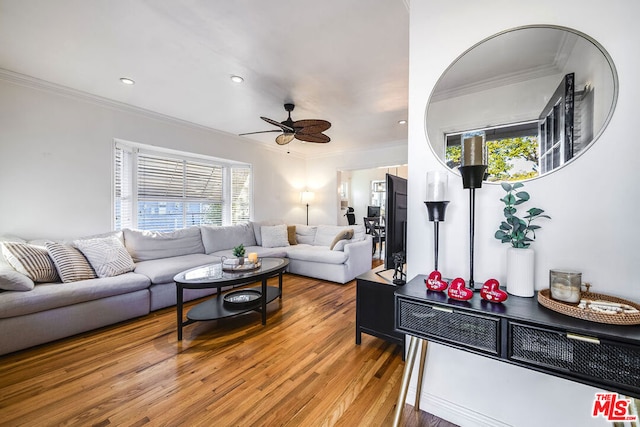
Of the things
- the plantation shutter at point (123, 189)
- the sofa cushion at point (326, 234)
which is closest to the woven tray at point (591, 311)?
the sofa cushion at point (326, 234)

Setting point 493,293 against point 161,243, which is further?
point 161,243

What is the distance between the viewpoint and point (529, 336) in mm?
919

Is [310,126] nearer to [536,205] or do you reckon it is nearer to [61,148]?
[536,205]

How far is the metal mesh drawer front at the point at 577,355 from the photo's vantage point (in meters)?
0.78

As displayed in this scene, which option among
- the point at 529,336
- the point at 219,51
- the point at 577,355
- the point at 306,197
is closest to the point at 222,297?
the point at 219,51

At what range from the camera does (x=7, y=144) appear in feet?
8.79

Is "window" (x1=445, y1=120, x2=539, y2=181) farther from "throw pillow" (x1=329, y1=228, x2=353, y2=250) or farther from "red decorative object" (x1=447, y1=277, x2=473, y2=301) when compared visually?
"throw pillow" (x1=329, y1=228, x2=353, y2=250)

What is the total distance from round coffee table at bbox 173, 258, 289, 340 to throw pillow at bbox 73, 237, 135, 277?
83 cm

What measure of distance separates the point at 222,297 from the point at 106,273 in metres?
1.20

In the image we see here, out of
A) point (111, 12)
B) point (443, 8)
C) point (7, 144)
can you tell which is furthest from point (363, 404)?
point (7, 144)

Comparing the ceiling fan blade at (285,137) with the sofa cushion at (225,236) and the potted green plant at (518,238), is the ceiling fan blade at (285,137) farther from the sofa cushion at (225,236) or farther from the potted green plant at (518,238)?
the potted green plant at (518,238)

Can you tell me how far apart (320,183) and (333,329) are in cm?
425

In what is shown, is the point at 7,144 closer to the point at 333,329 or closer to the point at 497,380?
the point at 333,329

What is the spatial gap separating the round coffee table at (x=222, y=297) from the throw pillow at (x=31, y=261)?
1188 mm
